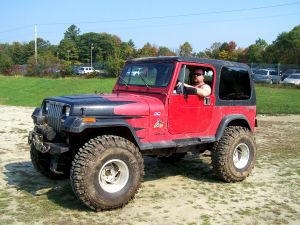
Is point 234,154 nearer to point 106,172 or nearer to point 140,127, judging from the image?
point 140,127

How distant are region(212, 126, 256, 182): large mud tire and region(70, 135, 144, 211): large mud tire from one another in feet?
5.82

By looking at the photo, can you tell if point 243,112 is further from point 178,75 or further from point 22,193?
point 22,193

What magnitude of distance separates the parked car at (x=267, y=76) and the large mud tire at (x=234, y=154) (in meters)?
32.3

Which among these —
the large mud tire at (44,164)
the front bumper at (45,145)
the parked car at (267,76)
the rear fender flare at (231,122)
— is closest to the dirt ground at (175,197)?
the large mud tire at (44,164)

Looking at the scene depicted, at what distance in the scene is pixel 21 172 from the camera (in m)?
8.18

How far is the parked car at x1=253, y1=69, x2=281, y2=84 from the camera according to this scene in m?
40.2

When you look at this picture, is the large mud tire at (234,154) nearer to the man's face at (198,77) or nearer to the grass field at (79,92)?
the man's face at (198,77)

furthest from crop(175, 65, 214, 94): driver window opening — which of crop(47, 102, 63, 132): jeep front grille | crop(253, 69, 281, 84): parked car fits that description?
crop(253, 69, 281, 84): parked car

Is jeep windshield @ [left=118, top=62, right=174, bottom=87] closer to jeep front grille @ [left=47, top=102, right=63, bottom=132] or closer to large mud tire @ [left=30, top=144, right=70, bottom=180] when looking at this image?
jeep front grille @ [left=47, top=102, right=63, bottom=132]

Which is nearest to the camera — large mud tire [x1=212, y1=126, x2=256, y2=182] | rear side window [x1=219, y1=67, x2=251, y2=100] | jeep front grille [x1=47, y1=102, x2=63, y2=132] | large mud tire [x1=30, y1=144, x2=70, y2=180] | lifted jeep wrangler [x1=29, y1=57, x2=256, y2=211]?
lifted jeep wrangler [x1=29, y1=57, x2=256, y2=211]

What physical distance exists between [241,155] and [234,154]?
0.27 metres

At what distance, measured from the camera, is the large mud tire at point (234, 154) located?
25.0 feet

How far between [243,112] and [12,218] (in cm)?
431

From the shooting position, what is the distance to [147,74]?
7527 mm
